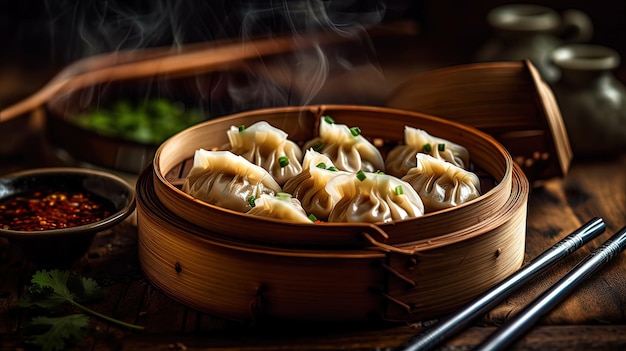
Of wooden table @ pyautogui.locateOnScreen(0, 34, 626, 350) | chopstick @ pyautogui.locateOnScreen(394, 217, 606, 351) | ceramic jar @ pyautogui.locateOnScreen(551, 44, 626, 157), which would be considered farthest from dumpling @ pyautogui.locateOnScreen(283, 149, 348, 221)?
ceramic jar @ pyautogui.locateOnScreen(551, 44, 626, 157)

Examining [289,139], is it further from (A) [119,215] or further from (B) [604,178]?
(B) [604,178]

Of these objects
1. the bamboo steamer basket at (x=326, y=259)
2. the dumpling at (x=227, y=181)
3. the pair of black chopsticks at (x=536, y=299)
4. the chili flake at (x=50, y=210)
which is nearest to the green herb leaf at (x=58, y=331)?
the bamboo steamer basket at (x=326, y=259)

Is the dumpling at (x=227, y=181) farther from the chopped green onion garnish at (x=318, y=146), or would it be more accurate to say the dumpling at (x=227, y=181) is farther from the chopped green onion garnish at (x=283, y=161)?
the chopped green onion garnish at (x=318, y=146)

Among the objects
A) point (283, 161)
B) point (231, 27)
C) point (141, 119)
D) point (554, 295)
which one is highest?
point (283, 161)

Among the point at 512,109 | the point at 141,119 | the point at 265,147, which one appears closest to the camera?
the point at 265,147

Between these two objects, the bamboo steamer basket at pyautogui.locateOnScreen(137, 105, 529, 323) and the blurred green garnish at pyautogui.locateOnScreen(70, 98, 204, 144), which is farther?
the blurred green garnish at pyautogui.locateOnScreen(70, 98, 204, 144)

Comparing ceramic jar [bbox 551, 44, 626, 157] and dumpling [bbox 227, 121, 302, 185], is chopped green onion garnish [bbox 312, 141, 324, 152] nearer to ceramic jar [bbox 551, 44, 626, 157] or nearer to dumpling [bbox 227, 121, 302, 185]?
dumpling [bbox 227, 121, 302, 185]

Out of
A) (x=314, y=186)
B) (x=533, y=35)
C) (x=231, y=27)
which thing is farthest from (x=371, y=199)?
(x=231, y=27)

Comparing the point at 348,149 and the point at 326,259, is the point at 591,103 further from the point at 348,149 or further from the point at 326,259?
the point at 326,259
